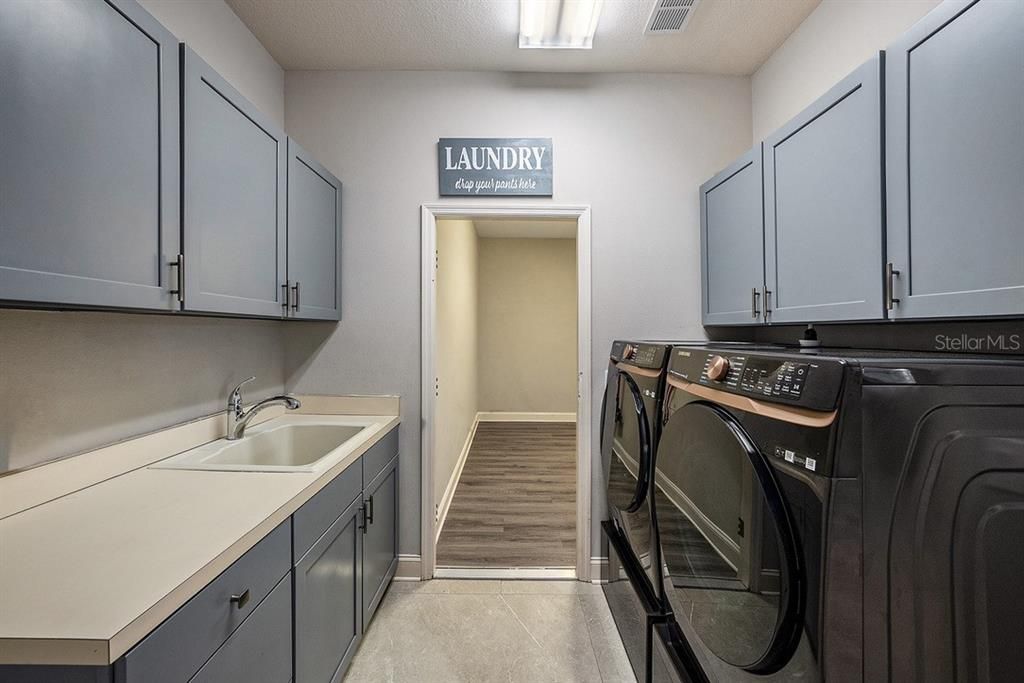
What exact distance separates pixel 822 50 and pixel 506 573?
2909mm

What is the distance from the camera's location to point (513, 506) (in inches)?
144

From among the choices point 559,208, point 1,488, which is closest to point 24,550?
point 1,488

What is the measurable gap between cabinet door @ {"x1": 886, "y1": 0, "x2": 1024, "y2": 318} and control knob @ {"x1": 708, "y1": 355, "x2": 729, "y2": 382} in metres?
0.52

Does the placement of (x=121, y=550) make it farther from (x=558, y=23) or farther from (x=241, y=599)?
(x=558, y=23)

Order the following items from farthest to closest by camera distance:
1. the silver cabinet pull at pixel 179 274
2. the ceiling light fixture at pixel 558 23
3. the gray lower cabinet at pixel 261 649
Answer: the ceiling light fixture at pixel 558 23 < the silver cabinet pull at pixel 179 274 < the gray lower cabinet at pixel 261 649

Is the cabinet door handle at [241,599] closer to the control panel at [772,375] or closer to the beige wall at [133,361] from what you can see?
the beige wall at [133,361]

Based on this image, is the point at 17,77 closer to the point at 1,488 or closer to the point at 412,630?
the point at 1,488

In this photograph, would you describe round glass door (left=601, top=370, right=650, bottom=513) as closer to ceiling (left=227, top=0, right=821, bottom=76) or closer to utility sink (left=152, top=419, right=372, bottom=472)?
utility sink (left=152, top=419, right=372, bottom=472)

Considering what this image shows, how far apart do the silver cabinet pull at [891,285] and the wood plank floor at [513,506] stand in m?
2.09

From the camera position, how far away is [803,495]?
0.92 meters

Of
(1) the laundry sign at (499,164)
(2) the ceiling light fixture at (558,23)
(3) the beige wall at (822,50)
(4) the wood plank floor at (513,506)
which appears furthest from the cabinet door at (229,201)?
(3) the beige wall at (822,50)

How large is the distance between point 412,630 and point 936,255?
233 cm

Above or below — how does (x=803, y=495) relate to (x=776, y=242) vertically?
below

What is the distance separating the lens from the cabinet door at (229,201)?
4.60 ft
